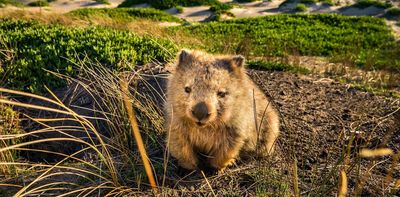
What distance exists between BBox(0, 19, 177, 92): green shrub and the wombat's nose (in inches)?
97.9

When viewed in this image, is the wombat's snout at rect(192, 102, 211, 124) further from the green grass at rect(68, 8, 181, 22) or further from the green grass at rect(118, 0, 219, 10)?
the green grass at rect(118, 0, 219, 10)

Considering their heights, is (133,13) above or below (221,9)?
above

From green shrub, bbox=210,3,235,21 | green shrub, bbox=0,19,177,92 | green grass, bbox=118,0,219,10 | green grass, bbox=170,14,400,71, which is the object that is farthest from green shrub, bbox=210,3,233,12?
green shrub, bbox=0,19,177,92

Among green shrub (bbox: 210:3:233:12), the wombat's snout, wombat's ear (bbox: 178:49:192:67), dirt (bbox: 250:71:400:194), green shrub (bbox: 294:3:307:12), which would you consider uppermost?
wombat's ear (bbox: 178:49:192:67)

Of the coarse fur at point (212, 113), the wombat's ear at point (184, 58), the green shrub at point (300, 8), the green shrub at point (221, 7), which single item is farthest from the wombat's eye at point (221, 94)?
the green shrub at point (300, 8)

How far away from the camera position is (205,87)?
349cm

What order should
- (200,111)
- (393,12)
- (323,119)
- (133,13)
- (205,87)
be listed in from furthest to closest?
(393,12)
(133,13)
(323,119)
(205,87)
(200,111)

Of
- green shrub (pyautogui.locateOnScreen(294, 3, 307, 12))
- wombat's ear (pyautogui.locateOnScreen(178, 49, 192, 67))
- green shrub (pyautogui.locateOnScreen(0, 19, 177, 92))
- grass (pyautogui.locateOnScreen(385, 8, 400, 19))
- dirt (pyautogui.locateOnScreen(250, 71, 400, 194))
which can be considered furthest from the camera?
green shrub (pyautogui.locateOnScreen(294, 3, 307, 12))

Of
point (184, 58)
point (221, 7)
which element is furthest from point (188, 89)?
point (221, 7)

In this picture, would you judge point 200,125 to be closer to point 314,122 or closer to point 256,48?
point 314,122

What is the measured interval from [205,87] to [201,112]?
11.9 inches

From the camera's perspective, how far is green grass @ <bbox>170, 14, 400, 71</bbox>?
10523 millimetres

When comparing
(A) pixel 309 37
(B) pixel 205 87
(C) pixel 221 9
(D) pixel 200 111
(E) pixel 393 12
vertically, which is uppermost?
(B) pixel 205 87

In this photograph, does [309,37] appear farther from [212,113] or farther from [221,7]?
[212,113]
